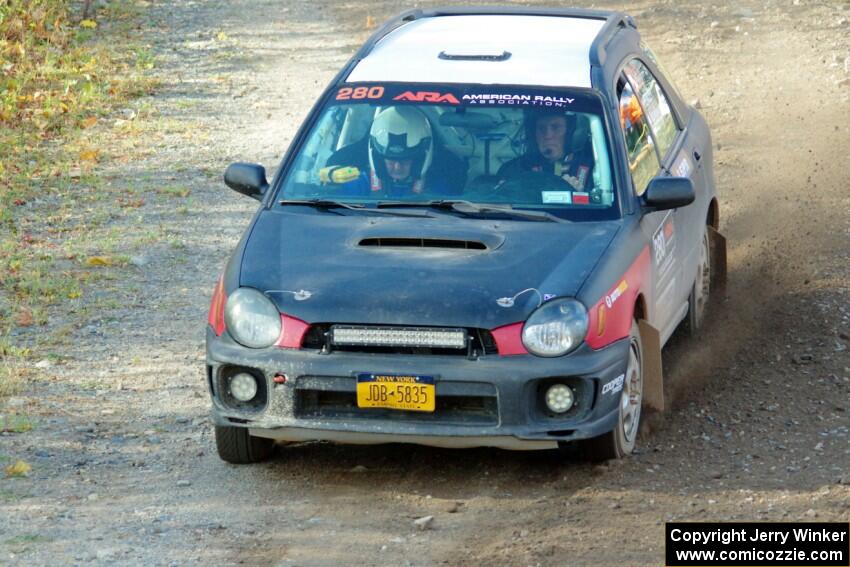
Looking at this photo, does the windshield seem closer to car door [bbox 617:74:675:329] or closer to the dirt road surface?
car door [bbox 617:74:675:329]

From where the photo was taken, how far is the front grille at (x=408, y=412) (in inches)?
239

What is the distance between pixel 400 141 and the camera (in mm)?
7219

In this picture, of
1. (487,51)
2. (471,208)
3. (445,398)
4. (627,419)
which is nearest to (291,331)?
(445,398)

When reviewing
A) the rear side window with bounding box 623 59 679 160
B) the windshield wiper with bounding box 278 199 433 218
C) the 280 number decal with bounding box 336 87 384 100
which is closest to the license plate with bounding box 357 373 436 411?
the windshield wiper with bounding box 278 199 433 218

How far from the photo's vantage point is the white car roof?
7352 millimetres

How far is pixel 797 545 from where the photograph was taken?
5.66 metres

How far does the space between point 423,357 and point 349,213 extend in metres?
1.09

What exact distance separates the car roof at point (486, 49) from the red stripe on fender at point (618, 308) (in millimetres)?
1074

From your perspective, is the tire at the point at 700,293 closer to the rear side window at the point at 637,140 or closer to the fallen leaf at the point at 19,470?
the rear side window at the point at 637,140

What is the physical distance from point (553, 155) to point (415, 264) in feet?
3.42

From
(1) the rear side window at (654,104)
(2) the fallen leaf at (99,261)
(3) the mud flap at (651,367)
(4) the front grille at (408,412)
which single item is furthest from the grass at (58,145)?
(1) the rear side window at (654,104)

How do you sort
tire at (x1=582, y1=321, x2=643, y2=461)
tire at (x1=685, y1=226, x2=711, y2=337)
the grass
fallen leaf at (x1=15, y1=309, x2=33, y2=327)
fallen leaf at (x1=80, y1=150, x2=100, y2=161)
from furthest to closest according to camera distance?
fallen leaf at (x1=80, y1=150, x2=100, y2=161)
the grass
fallen leaf at (x1=15, y1=309, x2=33, y2=327)
tire at (x1=685, y1=226, x2=711, y2=337)
tire at (x1=582, y1=321, x2=643, y2=461)

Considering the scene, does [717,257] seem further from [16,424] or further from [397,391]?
[16,424]

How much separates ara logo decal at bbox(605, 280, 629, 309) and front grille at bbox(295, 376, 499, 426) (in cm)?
63
